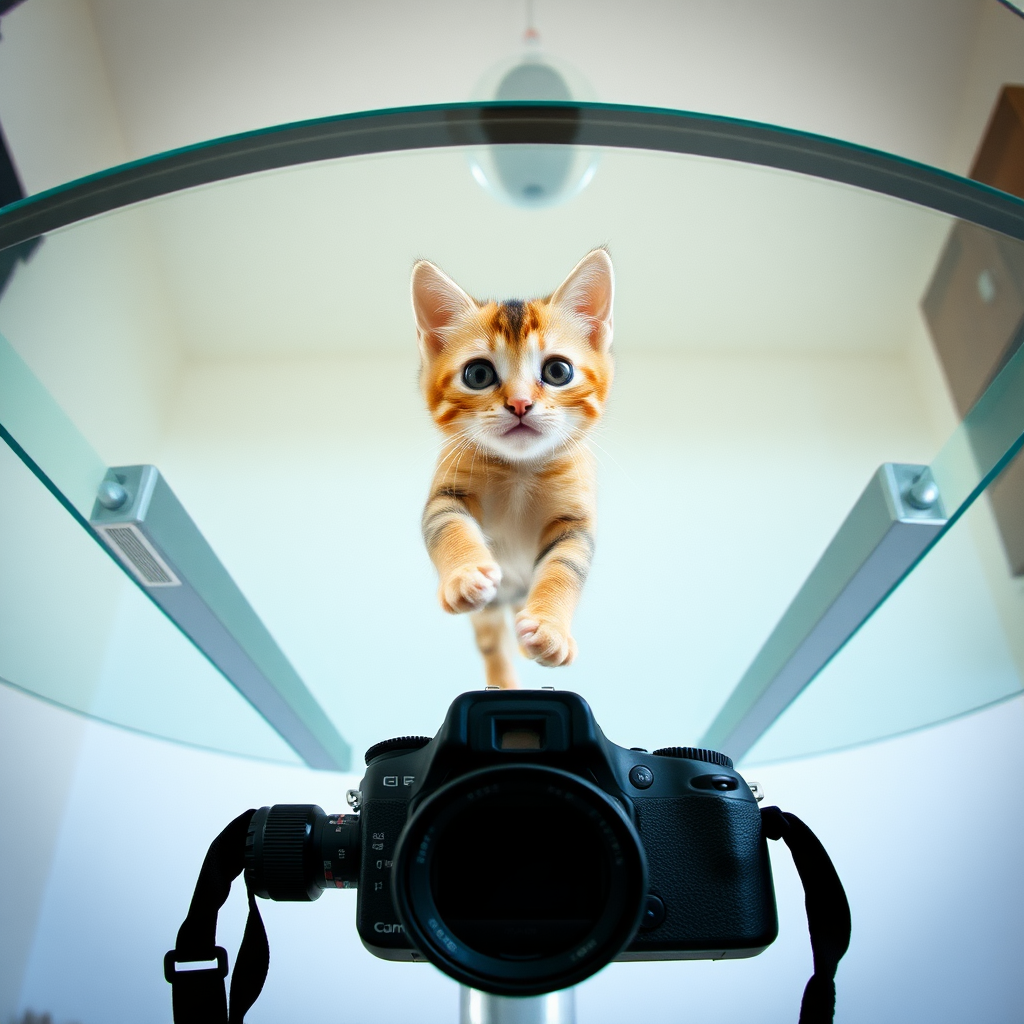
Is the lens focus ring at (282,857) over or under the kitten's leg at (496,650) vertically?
under

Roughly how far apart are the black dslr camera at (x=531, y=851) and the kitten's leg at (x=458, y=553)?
8cm

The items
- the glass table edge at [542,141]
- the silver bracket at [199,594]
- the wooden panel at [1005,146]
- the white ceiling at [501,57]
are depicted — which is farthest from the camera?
the white ceiling at [501,57]

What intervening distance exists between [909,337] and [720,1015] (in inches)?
31.9

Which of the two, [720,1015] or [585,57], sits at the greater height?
[585,57]

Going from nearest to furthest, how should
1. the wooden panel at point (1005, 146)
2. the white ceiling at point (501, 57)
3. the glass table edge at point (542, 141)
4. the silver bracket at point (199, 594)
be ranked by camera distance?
the glass table edge at point (542, 141) < the silver bracket at point (199, 594) < the wooden panel at point (1005, 146) < the white ceiling at point (501, 57)

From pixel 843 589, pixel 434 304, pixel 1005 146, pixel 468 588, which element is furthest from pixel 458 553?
pixel 1005 146

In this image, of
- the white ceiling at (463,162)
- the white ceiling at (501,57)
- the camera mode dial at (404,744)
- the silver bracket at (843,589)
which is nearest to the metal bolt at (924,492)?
the silver bracket at (843,589)

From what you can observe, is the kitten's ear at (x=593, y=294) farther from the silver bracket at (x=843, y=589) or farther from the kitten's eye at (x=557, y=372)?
the silver bracket at (x=843, y=589)

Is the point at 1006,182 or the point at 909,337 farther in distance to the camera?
the point at 1006,182

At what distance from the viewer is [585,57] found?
1.16m

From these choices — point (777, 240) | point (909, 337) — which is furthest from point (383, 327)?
point (909, 337)

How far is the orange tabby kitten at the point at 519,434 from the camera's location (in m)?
0.39

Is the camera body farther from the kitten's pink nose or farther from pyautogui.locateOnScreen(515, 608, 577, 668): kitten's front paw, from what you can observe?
the kitten's pink nose

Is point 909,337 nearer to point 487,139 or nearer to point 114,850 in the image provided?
point 487,139
